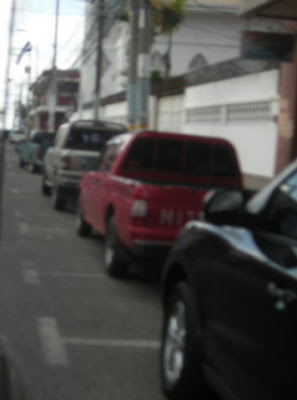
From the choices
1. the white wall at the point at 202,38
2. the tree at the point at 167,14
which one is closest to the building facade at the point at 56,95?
→ the white wall at the point at 202,38

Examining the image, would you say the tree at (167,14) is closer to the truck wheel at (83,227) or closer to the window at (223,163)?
the truck wheel at (83,227)

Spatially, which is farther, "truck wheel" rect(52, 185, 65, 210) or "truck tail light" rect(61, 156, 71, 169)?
"truck wheel" rect(52, 185, 65, 210)

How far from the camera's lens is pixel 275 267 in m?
3.64

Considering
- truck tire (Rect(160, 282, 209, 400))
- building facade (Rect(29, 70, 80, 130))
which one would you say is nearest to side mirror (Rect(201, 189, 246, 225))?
truck tire (Rect(160, 282, 209, 400))

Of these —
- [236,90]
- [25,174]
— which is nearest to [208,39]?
[25,174]

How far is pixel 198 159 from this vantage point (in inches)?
407

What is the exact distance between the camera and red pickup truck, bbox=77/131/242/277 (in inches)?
328

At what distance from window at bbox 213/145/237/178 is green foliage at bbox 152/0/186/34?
25.1 metres

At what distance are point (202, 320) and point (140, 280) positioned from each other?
4.96 metres

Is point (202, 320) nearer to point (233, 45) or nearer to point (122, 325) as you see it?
point (122, 325)

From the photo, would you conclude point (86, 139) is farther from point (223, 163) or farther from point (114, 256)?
point (114, 256)

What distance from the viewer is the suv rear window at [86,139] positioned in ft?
56.2

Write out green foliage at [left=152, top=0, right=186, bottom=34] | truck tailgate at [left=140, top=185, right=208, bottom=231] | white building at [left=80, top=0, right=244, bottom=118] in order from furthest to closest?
white building at [left=80, top=0, right=244, bottom=118]
green foliage at [left=152, top=0, right=186, bottom=34]
truck tailgate at [left=140, top=185, right=208, bottom=231]

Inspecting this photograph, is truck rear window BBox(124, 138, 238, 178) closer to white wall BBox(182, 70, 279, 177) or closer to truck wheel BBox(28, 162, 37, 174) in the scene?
white wall BBox(182, 70, 279, 177)
